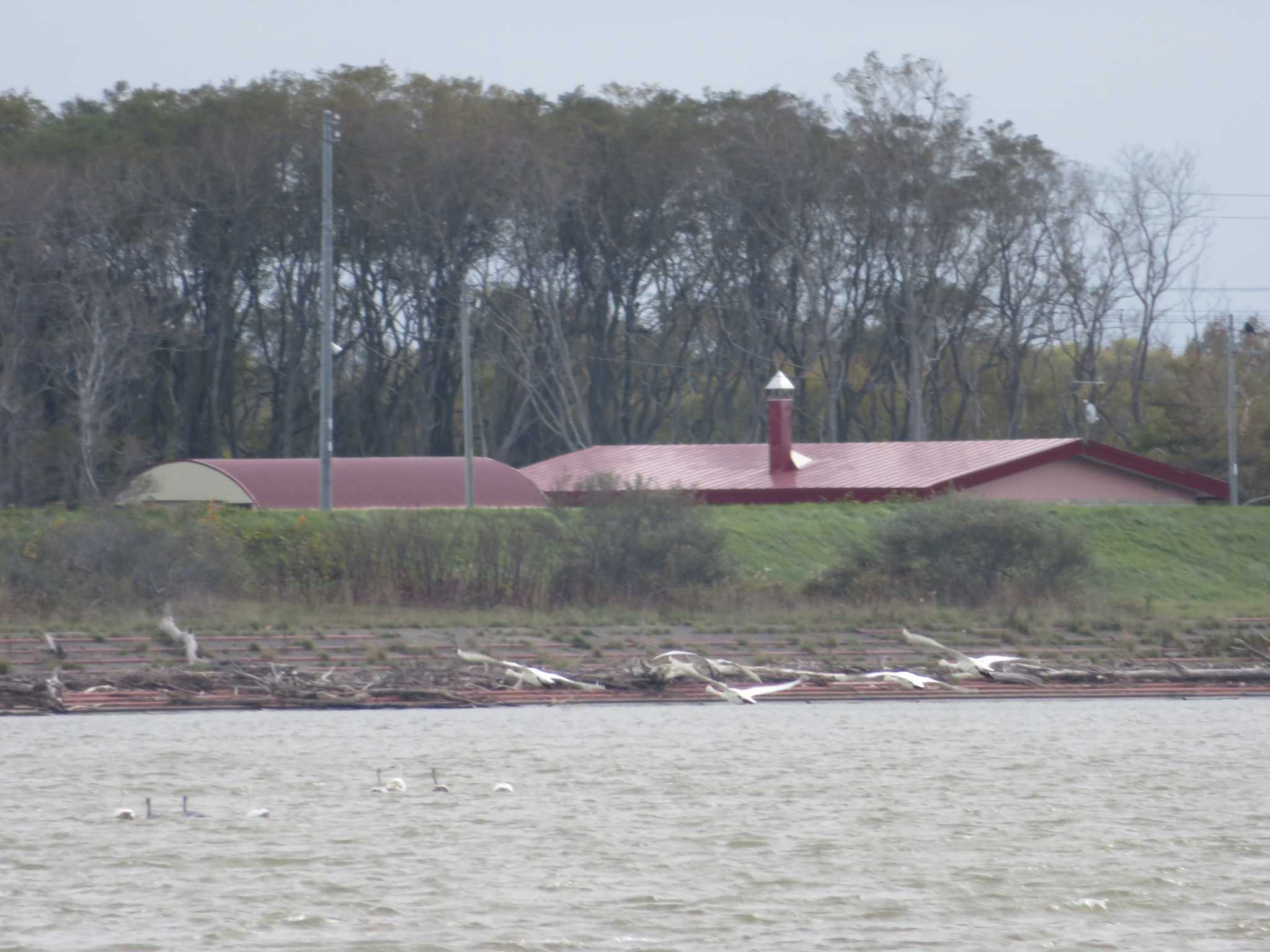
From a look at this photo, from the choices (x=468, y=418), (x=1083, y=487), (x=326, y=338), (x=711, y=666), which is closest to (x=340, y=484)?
(x=468, y=418)

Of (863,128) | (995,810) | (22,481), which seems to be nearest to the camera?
(995,810)

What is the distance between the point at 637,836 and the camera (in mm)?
14328

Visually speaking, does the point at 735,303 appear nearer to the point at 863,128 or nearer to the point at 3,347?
the point at 863,128

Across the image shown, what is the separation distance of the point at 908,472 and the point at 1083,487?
5040 millimetres

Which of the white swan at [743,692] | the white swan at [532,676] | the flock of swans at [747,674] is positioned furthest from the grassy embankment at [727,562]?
the white swan at [743,692]

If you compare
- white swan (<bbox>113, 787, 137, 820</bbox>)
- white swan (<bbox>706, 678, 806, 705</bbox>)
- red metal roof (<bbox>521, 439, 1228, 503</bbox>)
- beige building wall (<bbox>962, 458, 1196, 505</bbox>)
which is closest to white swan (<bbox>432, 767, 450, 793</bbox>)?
white swan (<bbox>113, 787, 137, 820</bbox>)

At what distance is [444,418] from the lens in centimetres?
6938

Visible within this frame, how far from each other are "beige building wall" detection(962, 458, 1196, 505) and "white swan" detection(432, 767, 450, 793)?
34.0 meters

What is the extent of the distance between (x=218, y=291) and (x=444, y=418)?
32.8 ft

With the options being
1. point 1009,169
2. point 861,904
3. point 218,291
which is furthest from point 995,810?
point 1009,169

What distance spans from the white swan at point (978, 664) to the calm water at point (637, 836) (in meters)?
4.21

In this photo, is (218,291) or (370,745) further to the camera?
(218,291)

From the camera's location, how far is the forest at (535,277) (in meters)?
59.8

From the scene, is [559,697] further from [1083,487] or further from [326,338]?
[1083,487]
